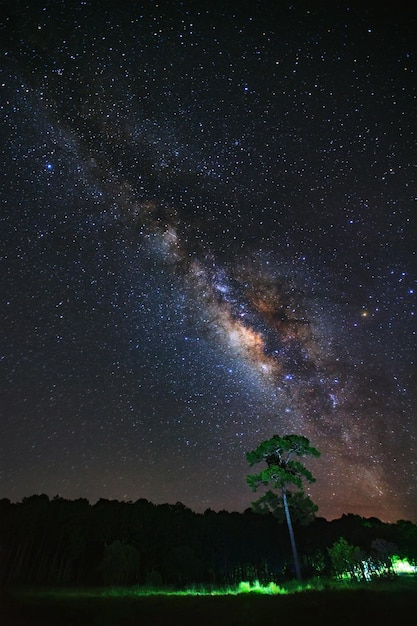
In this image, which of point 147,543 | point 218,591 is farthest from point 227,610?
point 147,543

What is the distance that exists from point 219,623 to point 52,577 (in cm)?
5133

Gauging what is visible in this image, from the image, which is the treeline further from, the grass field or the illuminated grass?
the grass field

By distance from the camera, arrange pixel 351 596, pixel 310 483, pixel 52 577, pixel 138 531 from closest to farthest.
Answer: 1. pixel 351 596
2. pixel 310 483
3. pixel 52 577
4. pixel 138 531

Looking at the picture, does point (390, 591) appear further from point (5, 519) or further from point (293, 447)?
point (5, 519)

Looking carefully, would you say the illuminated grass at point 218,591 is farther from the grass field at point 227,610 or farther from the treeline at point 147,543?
the treeline at point 147,543

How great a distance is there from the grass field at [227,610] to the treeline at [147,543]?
29.4m

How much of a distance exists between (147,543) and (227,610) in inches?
1887

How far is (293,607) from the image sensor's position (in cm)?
1528

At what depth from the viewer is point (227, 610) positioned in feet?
50.2

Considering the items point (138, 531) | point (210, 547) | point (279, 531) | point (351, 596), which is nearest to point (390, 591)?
point (351, 596)

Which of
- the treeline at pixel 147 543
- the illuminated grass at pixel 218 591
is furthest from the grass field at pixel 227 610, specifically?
the treeline at pixel 147 543

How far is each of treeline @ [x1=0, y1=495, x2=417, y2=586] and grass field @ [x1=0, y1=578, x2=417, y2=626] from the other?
29424 mm

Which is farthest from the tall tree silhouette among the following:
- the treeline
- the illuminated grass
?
the treeline

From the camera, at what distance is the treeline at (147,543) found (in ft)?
164
